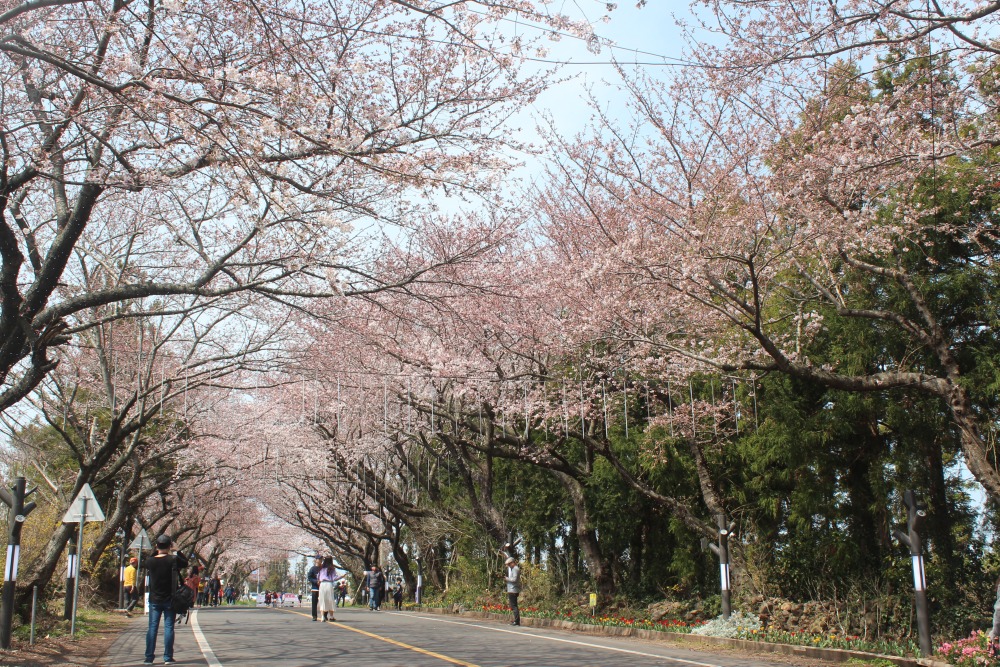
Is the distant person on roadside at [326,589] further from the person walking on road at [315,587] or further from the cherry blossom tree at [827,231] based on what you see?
the cherry blossom tree at [827,231]

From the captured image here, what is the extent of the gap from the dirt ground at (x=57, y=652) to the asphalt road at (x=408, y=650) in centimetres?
31

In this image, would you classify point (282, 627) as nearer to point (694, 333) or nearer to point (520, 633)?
point (520, 633)

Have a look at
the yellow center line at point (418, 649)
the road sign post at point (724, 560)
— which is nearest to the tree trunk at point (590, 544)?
the road sign post at point (724, 560)

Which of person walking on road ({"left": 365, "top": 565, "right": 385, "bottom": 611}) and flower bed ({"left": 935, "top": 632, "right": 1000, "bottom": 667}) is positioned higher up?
flower bed ({"left": 935, "top": 632, "right": 1000, "bottom": 667})

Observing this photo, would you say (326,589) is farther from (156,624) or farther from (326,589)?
(156,624)

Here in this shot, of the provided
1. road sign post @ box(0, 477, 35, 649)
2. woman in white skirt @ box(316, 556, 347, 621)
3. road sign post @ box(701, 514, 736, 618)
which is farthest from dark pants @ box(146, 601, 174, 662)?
Answer: woman in white skirt @ box(316, 556, 347, 621)

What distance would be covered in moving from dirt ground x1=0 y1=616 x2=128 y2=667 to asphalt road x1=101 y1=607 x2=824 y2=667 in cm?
31

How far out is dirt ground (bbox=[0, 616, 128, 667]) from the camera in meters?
10.6

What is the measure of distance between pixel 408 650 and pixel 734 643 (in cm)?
586

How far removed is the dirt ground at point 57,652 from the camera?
34.8 ft

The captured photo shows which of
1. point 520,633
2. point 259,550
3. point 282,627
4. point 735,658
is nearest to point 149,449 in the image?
point 282,627

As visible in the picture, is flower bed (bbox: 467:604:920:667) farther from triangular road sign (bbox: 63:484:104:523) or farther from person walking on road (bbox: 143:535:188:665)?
triangular road sign (bbox: 63:484:104:523)

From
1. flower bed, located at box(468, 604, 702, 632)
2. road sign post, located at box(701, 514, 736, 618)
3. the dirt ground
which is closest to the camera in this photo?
the dirt ground

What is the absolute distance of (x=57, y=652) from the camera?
12.3m
